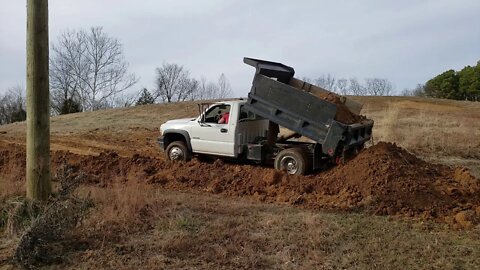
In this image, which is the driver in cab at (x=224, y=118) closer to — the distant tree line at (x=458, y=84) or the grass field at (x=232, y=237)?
the grass field at (x=232, y=237)

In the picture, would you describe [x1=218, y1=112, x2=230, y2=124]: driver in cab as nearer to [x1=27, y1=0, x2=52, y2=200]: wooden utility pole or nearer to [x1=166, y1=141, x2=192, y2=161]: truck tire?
[x1=166, y1=141, x2=192, y2=161]: truck tire

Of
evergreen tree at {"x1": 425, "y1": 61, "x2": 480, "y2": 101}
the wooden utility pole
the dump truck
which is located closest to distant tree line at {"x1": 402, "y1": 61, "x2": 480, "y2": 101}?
evergreen tree at {"x1": 425, "y1": 61, "x2": 480, "y2": 101}

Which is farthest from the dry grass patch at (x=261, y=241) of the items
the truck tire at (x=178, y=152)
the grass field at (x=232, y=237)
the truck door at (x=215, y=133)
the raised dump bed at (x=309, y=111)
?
the truck tire at (x=178, y=152)

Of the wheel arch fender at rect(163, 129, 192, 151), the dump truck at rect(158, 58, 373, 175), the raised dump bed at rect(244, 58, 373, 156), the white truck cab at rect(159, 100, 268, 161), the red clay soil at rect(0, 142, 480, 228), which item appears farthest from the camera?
the wheel arch fender at rect(163, 129, 192, 151)

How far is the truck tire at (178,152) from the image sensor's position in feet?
40.6

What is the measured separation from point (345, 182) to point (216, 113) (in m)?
4.03

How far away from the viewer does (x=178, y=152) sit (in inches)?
490

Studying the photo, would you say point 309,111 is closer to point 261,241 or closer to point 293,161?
point 293,161

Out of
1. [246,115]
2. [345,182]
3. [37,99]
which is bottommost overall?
[345,182]

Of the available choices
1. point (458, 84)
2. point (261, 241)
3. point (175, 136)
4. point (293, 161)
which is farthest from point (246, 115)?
point (458, 84)

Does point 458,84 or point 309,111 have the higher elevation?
point 458,84

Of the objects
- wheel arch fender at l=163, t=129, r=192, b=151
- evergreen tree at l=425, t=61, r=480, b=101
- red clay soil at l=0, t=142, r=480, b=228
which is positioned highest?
evergreen tree at l=425, t=61, r=480, b=101

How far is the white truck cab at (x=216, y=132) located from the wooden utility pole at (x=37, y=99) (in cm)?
517

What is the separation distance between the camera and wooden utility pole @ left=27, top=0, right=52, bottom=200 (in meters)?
6.80
